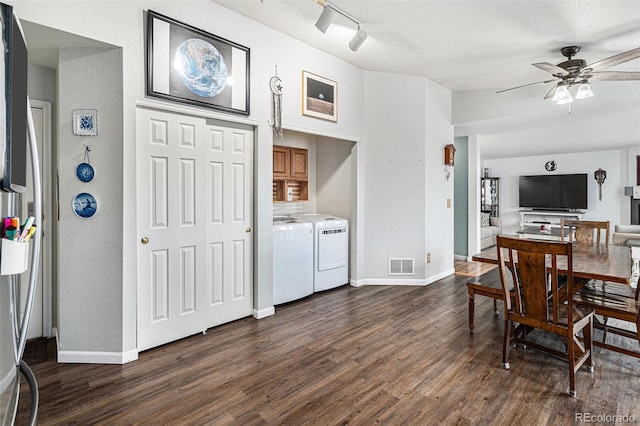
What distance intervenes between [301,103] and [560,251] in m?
2.74

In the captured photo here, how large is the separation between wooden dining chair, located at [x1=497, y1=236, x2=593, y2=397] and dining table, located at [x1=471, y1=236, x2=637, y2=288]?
22cm

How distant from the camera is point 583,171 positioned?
29.3ft

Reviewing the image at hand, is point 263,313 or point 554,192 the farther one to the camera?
point 554,192

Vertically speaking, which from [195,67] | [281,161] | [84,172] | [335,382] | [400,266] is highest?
[195,67]

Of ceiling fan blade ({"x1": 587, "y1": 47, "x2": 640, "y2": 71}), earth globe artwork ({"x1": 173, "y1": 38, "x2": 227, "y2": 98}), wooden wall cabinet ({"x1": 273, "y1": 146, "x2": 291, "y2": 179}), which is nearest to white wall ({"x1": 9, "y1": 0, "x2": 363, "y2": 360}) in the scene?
earth globe artwork ({"x1": 173, "y1": 38, "x2": 227, "y2": 98})

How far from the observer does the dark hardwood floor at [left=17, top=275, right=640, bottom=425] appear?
191 cm

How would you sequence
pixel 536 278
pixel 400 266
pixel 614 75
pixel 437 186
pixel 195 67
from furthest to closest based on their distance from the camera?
1. pixel 437 186
2. pixel 400 266
3. pixel 614 75
4. pixel 195 67
5. pixel 536 278

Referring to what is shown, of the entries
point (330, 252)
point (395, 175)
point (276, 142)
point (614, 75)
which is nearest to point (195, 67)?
point (276, 142)

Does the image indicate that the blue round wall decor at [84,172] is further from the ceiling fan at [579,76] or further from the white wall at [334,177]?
the ceiling fan at [579,76]

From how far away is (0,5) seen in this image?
115cm

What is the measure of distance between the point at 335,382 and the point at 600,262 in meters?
2.35

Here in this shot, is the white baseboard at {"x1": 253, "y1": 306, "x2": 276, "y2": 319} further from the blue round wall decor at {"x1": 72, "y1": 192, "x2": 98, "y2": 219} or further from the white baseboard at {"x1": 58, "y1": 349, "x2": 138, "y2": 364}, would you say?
the blue round wall decor at {"x1": 72, "y1": 192, "x2": 98, "y2": 219}

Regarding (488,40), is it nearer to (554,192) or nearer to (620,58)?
(620,58)

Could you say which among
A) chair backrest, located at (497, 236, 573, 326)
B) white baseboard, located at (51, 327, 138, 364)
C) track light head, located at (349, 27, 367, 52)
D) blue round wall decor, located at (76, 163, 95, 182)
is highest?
track light head, located at (349, 27, 367, 52)
